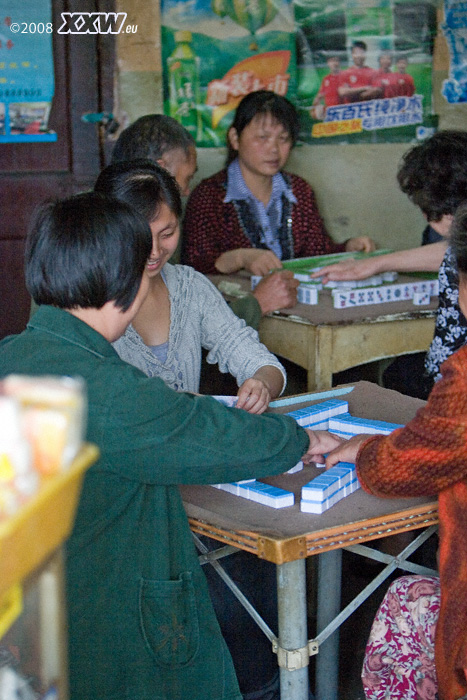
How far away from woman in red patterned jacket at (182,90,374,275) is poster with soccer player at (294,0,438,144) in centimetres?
59

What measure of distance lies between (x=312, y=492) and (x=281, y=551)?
0.17m

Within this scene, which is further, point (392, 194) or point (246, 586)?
point (392, 194)

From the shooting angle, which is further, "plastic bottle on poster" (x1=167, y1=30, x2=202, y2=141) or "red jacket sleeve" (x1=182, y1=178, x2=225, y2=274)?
"plastic bottle on poster" (x1=167, y1=30, x2=202, y2=141)

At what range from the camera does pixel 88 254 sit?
1.44 meters

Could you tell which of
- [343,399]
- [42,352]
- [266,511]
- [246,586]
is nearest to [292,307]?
[343,399]

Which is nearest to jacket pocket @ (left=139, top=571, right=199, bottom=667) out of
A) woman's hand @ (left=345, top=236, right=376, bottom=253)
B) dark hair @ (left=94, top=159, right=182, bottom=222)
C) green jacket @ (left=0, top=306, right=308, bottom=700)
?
green jacket @ (left=0, top=306, right=308, bottom=700)

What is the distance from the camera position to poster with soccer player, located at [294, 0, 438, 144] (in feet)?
15.4

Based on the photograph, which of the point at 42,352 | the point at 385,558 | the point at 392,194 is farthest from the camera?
the point at 392,194

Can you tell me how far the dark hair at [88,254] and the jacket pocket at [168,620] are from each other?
514mm

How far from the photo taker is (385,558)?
1907 mm

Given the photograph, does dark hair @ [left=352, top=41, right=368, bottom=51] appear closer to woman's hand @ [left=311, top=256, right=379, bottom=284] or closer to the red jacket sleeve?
the red jacket sleeve

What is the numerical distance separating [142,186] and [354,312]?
117cm

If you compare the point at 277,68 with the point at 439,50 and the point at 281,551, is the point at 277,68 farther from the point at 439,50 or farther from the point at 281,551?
the point at 281,551

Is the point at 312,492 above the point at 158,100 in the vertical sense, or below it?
below
